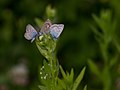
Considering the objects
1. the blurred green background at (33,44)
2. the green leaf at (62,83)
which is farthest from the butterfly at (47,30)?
the blurred green background at (33,44)

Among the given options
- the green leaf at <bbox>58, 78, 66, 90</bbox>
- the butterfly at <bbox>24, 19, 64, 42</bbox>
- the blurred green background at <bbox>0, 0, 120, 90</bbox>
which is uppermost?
the butterfly at <bbox>24, 19, 64, 42</bbox>

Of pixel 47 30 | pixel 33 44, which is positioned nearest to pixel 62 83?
pixel 47 30

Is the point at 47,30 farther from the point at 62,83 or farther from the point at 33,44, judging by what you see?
the point at 33,44

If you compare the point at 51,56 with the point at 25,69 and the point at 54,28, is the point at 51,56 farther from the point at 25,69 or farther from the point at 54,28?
the point at 25,69

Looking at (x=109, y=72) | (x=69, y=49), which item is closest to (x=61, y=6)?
(x=69, y=49)

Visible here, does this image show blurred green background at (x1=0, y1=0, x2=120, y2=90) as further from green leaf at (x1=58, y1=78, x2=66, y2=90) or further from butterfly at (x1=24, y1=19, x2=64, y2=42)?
butterfly at (x1=24, y1=19, x2=64, y2=42)

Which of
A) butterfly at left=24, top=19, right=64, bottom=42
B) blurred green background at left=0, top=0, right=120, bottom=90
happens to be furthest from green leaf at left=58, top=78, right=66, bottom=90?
blurred green background at left=0, top=0, right=120, bottom=90

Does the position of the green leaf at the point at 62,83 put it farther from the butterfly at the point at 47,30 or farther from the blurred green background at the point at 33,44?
the blurred green background at the point at 33,44

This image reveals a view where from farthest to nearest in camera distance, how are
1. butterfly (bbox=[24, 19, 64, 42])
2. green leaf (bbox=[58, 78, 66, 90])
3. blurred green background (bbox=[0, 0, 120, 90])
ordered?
1. blurred green background (bbox=[0, 0, 120, 90])
2. green leaf (bbox=[58, 78, 66, 90])
3. butterfly (bbox=[24, 19, 64, 42])

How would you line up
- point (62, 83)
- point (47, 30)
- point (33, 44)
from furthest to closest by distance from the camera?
point (33, 44)
point (62, 83)
point (47, 30)
